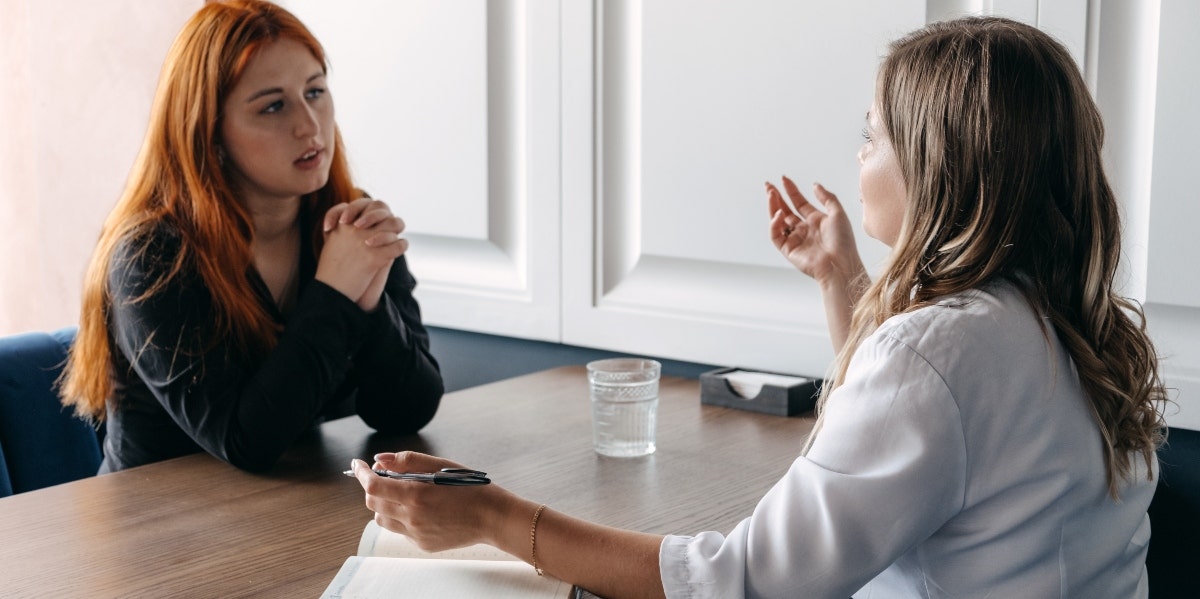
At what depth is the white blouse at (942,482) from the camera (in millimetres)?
871

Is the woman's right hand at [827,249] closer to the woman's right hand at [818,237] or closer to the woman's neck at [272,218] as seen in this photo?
the woman's right hand at [818,237]

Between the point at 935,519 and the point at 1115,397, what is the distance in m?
0.19

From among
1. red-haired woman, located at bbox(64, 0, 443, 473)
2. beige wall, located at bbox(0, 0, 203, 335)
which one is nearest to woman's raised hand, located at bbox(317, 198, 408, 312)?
red-haired woman, located at bbox(64, 0, 443, 473)

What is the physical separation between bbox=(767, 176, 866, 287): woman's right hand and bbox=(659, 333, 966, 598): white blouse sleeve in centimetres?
59

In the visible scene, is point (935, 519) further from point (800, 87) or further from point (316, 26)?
point (316, 26)

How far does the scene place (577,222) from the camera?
78.9 inches

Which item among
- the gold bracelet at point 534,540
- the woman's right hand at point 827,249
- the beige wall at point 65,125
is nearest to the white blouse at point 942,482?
the gold bracelet at point 534,540

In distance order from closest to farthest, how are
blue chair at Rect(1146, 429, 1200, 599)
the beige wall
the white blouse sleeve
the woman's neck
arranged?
1. the white blouse sleeve
2. blue chair at Rect(1146, 429, 1200, 599)
3. the woman's neck
4. the beige wall

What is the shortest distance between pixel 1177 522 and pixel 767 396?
1.75ft

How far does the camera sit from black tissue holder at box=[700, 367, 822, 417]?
1663 mm

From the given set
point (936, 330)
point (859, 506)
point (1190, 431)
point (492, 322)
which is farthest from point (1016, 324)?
point (492, 322)

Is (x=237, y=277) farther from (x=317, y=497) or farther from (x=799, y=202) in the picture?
(x=799, y=202)

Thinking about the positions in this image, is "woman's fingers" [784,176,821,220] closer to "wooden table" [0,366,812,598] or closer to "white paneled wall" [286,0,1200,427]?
"white paneled wall" [286,0,1200,427]

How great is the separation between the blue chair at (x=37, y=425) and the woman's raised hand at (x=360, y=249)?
458 millimetres
